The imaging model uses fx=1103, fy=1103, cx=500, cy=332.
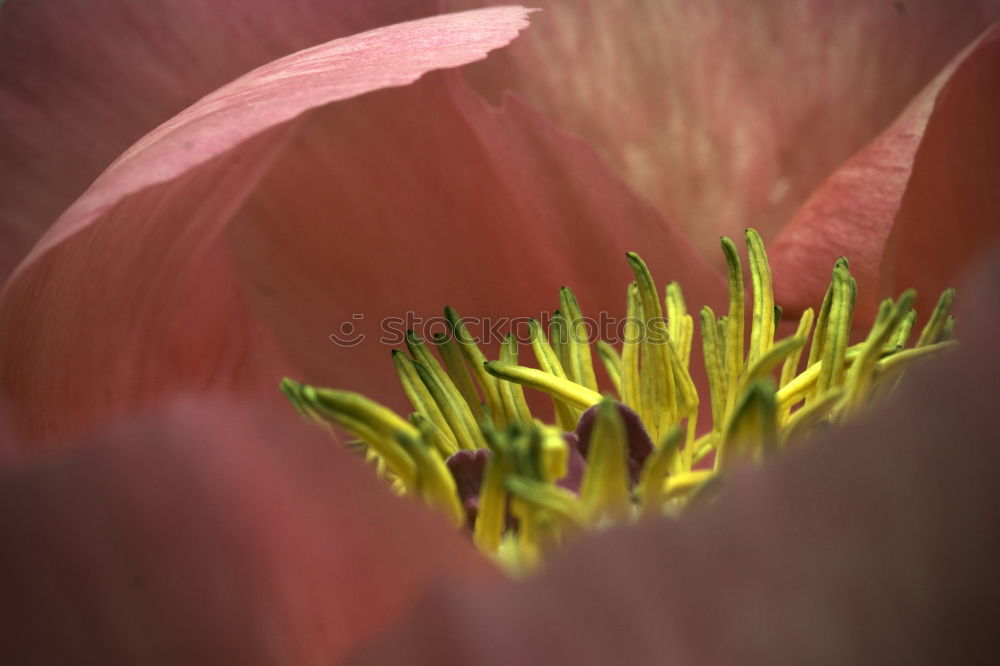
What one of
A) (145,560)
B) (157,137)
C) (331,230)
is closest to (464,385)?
(331,230)

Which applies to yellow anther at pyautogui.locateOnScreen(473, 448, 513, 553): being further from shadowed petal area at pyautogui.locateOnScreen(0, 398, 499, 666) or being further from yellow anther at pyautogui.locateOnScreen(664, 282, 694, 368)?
yellow anther at pyautogui.locateOnScreen(664, 282, 694, 368)

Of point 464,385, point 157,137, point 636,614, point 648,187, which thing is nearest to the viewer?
point 636,614

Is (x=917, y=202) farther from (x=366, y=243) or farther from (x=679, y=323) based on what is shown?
(x=366, y=243)

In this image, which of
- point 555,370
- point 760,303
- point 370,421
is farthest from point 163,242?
point 760,303

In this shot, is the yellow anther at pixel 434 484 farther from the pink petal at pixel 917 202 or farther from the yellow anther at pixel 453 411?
the pink petal at pixel 917 202

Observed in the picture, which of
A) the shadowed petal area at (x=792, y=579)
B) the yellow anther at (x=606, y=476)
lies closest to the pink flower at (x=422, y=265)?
the shadowed petal area at (x=792, y=579)

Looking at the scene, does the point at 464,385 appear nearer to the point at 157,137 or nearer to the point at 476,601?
the point at 157,137
